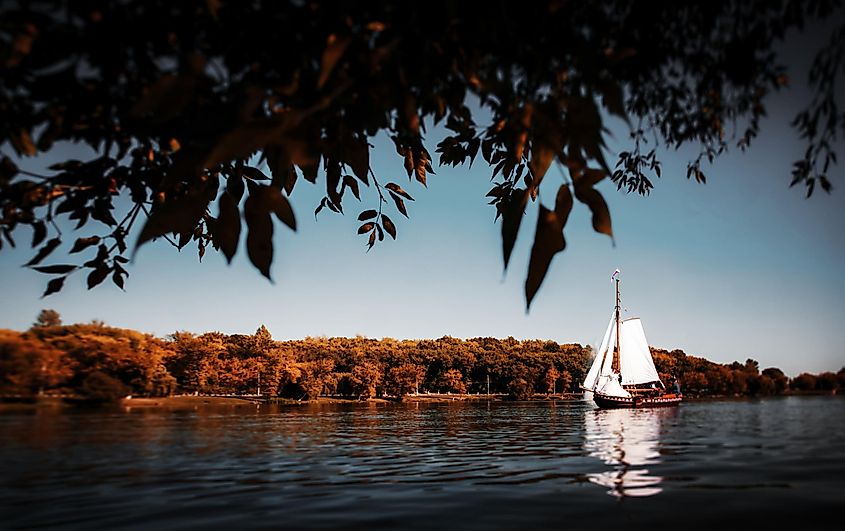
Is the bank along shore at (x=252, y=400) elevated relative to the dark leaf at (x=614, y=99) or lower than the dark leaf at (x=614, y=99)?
lower

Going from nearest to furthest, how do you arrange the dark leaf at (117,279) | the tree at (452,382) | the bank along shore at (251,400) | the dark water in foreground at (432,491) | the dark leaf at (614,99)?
the dark leaf at (614,99) → the dark leaf at (117,279) → the dark water in foreground at (432,491) → the bank along shore at (251,400) → the tree at (452,382)

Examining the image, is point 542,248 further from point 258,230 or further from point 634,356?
point 634,356

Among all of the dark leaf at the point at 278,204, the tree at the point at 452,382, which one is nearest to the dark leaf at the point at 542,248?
the dark leaf at the point at 278,204

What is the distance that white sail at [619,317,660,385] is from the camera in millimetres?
106625

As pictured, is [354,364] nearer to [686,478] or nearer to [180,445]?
[180,445]

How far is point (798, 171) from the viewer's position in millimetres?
3375

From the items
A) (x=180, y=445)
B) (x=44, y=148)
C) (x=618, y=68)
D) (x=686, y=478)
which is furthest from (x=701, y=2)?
(x=180, y=445)

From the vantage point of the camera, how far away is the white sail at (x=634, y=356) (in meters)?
107

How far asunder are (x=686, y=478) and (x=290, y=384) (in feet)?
433

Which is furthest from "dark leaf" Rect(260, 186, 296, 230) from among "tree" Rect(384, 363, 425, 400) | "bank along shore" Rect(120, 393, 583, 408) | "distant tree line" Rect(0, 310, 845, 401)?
"tree" Rect(384, 363, 425, 400)

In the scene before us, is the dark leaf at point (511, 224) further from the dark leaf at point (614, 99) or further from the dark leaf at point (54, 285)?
the dark leaf at point (54, 285)

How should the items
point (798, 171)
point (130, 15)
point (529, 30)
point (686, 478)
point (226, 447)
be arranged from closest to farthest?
point (130, 15) → point (529, 30) → point (798, 171) → point (686, 478) → point (226, 447)

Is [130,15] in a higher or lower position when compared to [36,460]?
higher

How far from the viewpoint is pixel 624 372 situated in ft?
355
